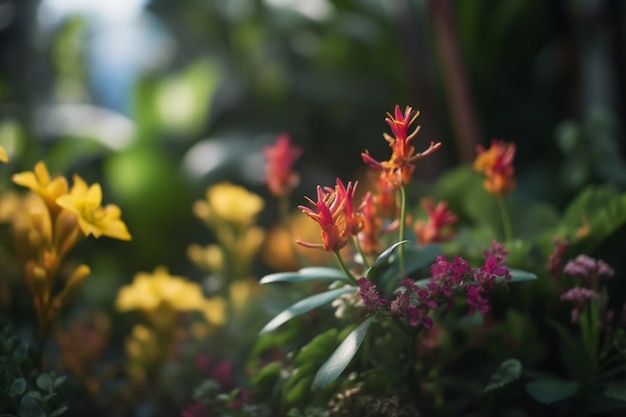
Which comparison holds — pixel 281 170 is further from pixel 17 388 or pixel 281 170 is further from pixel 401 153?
pixel 17 388

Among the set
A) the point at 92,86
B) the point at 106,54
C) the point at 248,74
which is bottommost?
the point at 248,74

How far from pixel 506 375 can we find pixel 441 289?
0.12m

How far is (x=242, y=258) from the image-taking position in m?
0.90

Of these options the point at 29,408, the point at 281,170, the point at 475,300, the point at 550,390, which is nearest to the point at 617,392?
the point at 550,390

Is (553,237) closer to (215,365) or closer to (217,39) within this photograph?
(215,365)

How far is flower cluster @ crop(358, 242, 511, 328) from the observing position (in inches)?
19.2

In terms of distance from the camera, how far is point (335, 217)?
0.50 meters

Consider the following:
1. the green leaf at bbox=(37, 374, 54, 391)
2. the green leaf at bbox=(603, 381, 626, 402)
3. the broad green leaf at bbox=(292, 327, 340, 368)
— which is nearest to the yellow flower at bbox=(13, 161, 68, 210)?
the green leaf at bbox=(37, 374, 54, 391)

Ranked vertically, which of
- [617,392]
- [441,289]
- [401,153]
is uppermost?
[401,153]

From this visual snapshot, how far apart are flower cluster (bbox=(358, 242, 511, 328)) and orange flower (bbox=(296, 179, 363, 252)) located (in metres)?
0.04

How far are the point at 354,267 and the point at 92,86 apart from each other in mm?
1583

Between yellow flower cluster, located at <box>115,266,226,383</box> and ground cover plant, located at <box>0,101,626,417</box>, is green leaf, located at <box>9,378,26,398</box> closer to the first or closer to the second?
ground cover plant, located at <box>0,101,626,417</box>

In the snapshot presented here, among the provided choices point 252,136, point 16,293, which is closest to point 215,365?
point 16,293

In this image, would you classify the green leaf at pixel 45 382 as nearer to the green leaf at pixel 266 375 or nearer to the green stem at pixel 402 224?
the green leaf at pixel 266 375
